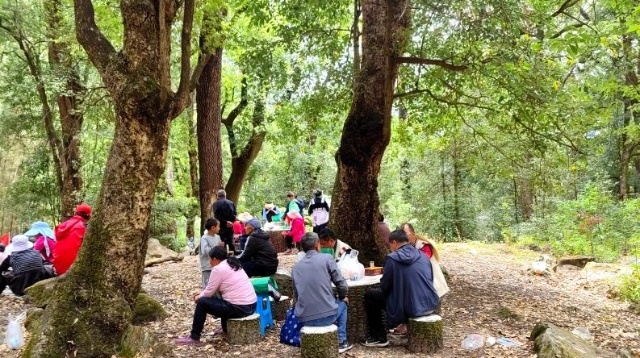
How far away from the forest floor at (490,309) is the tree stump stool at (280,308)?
0.28 m

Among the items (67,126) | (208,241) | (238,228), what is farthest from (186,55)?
(67,126)

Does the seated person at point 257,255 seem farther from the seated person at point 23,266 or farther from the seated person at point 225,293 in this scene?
the seated person at point 23,266

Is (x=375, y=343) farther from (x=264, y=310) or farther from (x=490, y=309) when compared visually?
(x=490, y=309)

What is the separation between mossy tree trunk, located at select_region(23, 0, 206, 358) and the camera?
480cm

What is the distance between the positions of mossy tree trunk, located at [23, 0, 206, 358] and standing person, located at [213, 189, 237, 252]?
495 cm

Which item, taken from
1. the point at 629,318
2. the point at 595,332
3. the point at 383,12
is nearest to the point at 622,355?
the point at 595,332

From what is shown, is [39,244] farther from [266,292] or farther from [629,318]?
[629,318]

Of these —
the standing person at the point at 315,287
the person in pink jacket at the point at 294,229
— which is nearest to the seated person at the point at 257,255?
the standing person at the point at 315,287

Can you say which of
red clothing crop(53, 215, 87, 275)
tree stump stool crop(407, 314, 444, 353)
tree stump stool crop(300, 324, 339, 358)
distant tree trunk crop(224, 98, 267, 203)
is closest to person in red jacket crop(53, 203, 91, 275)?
red clothing crop(53, 215, 87, 275)

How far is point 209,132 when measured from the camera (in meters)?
12.7

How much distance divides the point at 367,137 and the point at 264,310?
3.29 m

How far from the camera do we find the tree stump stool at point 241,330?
5488 mm

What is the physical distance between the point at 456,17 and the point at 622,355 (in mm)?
4538

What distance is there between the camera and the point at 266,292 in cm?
617
